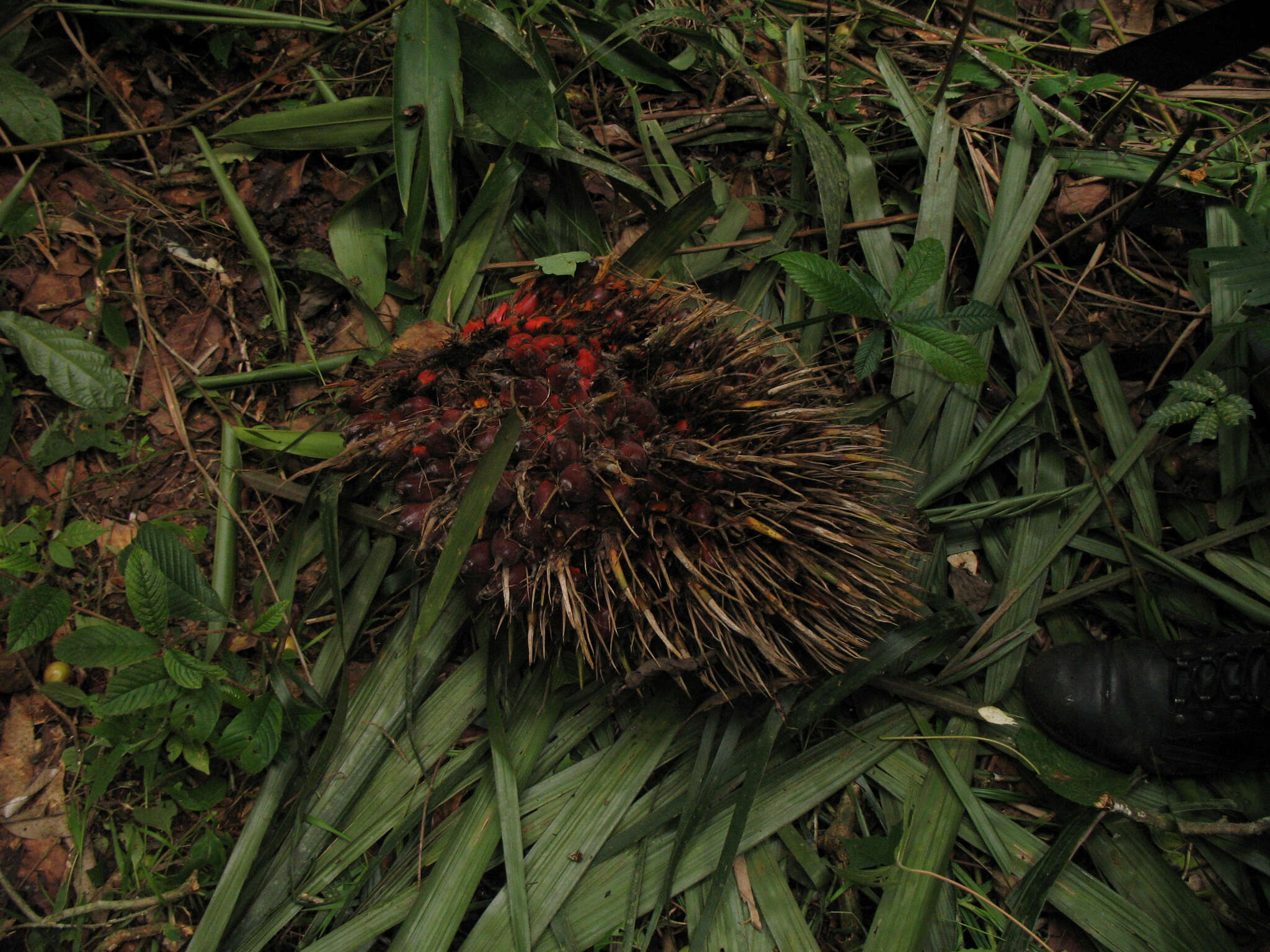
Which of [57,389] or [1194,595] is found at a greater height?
[57,389]

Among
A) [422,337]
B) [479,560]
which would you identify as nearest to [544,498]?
[479,560]

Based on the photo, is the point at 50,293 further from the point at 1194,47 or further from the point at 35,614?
the point at 1194,47

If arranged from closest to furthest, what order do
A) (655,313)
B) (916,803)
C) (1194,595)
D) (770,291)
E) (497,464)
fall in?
(497,464)
(655,313)
(916,803)
(1194,595)
(770,291)

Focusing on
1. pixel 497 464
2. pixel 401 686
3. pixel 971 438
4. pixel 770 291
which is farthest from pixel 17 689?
pixel 971 438

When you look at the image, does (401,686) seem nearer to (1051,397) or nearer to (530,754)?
(530,754)

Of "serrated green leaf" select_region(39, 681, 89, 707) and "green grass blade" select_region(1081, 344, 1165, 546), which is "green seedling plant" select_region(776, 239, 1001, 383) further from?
"serrated green leaf" select_region(39, 681, 89, 707)

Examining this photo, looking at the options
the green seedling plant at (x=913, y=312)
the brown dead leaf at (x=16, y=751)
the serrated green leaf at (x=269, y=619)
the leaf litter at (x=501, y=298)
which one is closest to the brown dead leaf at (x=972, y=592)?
the leaf litter at (x=501, y=298)
